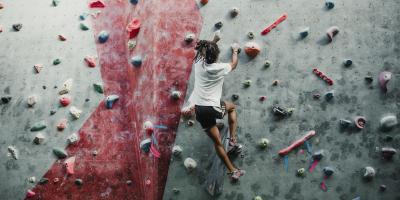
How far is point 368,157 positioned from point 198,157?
1549mm

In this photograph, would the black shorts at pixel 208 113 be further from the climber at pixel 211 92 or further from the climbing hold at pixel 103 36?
the climbing hold at pixel 103 36

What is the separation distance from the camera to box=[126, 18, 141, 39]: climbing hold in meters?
4.39

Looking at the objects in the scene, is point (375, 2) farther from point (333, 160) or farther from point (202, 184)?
point (202, 184)

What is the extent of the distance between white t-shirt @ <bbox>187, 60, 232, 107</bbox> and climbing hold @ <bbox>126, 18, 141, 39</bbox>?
3.35 feet

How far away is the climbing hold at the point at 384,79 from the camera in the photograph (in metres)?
4.04

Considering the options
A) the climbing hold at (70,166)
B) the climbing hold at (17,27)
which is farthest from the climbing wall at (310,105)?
the climbing hold at (17,27)

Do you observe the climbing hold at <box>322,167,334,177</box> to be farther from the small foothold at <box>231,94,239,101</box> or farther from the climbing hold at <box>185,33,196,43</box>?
the climbing hold at <box>185,33,196,43</box>

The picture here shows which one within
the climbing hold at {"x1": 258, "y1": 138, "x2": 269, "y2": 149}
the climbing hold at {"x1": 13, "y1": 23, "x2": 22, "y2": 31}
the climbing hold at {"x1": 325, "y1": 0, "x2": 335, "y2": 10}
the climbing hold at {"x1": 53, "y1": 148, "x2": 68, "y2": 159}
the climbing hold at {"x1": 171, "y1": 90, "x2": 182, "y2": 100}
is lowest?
the climbing hold at {"x1": 53, "y1": 148, "x2": 68, "y2": 159}

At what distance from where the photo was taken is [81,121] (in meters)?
4.44

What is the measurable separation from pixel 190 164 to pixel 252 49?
1.22 meters

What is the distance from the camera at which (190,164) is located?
4188mm

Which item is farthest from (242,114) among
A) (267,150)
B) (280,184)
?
(280,184)

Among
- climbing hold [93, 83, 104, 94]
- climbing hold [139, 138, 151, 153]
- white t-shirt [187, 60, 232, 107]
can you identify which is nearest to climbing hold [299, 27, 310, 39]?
white t-shirt [187, 60, 232, 107]

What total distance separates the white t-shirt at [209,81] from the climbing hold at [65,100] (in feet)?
4.78
